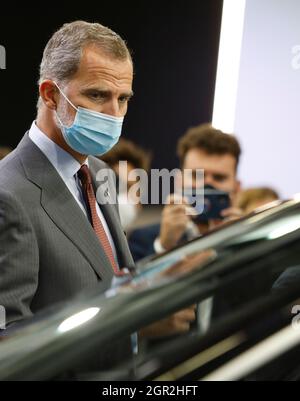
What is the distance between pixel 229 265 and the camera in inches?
28.9

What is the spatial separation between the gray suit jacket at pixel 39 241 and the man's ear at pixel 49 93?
133mm

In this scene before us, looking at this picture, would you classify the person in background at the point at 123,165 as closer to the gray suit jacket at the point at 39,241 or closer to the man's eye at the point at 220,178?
the man's eye at the point at 220,178

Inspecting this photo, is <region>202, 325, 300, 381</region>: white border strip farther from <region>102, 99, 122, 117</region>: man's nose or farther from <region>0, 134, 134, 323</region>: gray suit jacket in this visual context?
<region>102, 99, 122, 117</region>: man's nose

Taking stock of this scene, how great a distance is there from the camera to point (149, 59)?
14.4ft

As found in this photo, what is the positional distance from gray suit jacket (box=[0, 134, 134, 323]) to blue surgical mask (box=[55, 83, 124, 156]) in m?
0.10

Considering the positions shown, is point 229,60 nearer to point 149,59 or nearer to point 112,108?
point 149,59

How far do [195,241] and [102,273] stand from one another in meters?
0.78

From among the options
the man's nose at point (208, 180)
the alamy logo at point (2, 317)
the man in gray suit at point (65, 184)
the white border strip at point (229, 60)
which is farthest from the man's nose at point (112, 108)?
the white border strip at point (229, 60)

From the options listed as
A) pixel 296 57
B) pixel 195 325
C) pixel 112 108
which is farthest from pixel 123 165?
pixel 195 325

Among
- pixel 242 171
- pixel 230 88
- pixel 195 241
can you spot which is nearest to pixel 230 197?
pixel 242 171

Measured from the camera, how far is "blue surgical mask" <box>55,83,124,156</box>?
1.70 metres

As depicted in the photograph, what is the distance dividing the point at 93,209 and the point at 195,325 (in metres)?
1.00

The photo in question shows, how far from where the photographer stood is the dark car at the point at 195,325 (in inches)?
26.8

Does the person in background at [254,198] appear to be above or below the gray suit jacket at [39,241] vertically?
above
